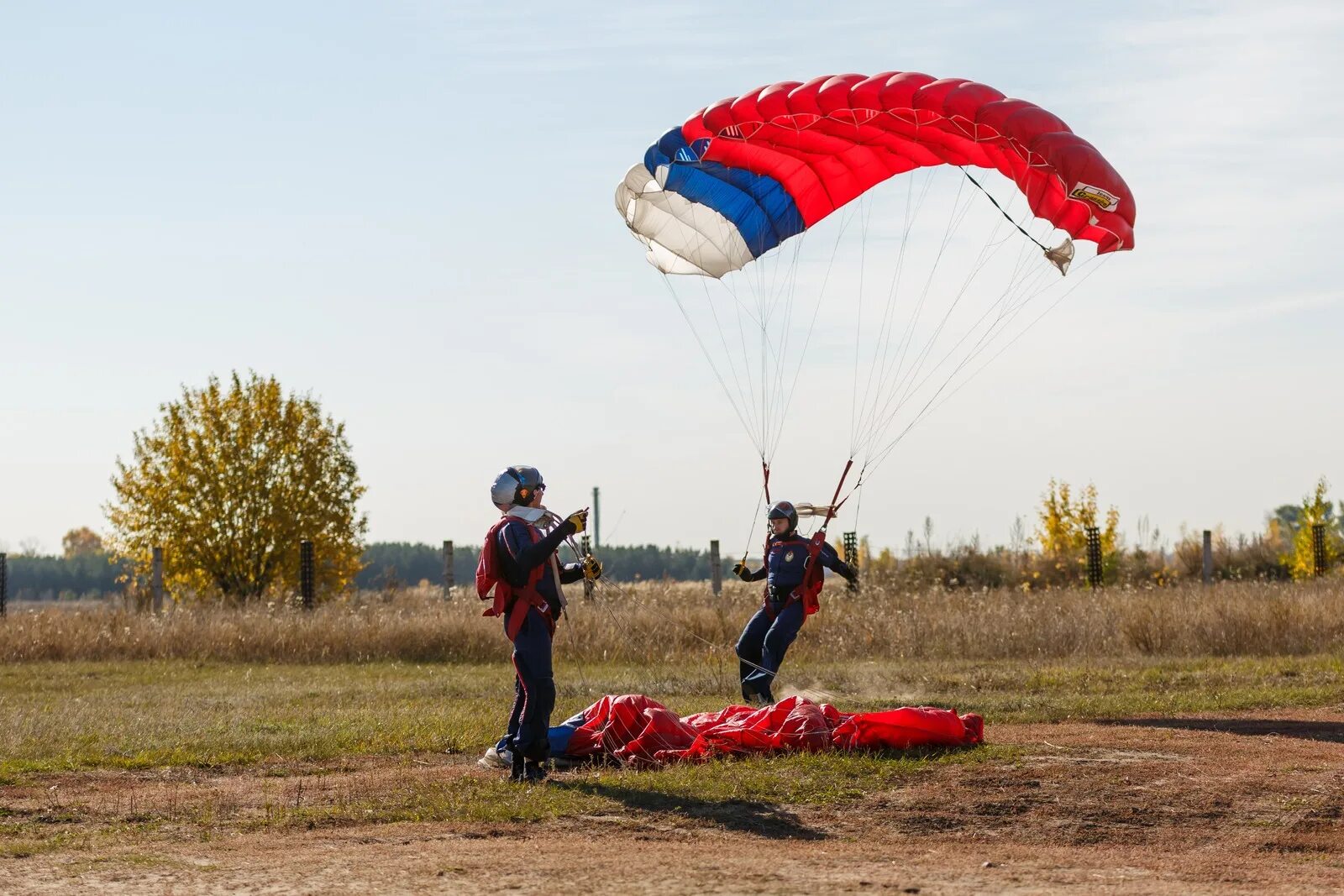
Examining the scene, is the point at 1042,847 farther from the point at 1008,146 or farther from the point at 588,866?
the point at 1008,146

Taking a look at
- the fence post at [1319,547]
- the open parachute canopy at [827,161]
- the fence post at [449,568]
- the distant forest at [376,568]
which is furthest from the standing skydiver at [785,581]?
the distant forest at [376,568]

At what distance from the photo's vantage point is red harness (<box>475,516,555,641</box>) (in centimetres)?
933

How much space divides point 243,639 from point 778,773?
13503 millimetres

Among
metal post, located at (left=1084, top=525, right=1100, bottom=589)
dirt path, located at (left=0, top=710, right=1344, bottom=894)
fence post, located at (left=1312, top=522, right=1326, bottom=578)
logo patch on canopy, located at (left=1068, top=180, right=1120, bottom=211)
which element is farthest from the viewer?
fence post, located at (left=1312, top=522, right=1326, bottom=578)

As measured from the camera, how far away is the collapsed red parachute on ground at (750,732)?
9961 mm

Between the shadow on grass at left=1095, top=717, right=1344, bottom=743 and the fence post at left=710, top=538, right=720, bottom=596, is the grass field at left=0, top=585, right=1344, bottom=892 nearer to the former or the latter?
the shadow on grass at left=1095, top=717, right=1344, bottom=743

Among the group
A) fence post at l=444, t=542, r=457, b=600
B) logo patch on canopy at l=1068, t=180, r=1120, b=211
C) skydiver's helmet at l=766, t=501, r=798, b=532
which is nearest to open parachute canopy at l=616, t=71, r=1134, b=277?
logo patch on canopy at l=1068, t=180, r=1120, b=211

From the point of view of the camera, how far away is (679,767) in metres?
9.59

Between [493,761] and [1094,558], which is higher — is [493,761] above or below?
below

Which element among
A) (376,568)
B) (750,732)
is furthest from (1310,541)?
(376,568)

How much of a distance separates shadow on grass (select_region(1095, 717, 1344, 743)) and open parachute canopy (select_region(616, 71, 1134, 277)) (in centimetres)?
385

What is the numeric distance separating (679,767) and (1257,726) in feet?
17.1

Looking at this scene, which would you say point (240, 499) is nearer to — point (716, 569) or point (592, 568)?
point (716, 569)

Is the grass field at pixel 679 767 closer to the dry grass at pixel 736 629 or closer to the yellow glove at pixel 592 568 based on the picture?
the dry grass at pixel 736 629
